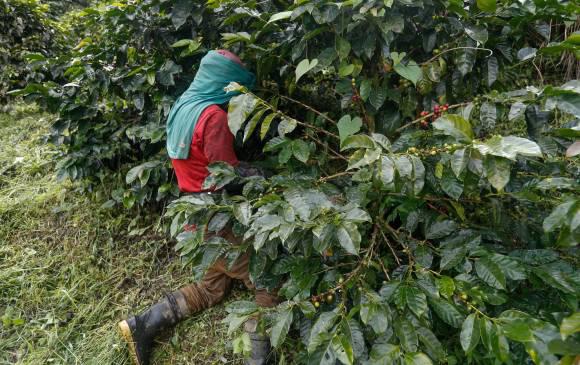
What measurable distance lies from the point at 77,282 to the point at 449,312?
92.3 inches

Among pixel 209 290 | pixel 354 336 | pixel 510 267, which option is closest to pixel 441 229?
pixel 510 267

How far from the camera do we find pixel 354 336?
1.42 meters

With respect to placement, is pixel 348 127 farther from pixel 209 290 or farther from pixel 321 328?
pixel 209 290

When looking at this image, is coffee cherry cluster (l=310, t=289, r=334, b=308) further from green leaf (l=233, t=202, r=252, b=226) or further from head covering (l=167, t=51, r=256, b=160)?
head covering (l=167, t=51, r=256, b=160)

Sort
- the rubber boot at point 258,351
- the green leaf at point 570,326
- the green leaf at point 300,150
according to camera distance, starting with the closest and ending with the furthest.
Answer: the green leaf at point 570,326
the green leaf at point 300,150
the rubber boot at point 258,351

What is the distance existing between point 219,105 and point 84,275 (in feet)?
5.18

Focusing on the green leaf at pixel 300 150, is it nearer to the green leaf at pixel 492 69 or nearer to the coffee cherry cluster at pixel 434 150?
the coffee cherry cluster at pixel 434 150

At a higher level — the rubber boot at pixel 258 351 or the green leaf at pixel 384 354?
the green leaf at pixel 384 354

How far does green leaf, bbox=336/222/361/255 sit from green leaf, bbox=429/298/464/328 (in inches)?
14.4

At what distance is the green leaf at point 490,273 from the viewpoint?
1378mm

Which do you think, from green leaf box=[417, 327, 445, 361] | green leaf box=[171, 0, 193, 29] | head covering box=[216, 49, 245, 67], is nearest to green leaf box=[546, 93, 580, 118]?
green leaf box=[417, 327, 445, 361]

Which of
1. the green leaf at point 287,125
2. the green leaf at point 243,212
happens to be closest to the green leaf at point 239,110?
the green leaf at point 287,125

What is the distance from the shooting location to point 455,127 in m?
1.20

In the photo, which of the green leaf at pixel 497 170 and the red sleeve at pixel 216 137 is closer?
the green leaf at pixel 497 170
